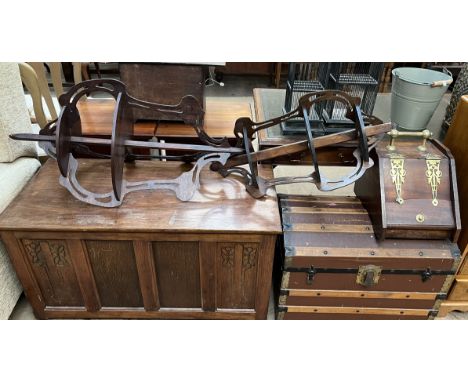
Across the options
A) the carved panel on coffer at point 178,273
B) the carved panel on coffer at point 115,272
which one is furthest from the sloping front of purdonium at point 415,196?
the carved panel on coffer at point 115,272

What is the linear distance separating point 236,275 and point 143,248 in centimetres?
40

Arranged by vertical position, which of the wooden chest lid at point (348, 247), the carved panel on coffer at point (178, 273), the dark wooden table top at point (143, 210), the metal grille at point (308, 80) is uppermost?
the metal grille at point (308, 80)

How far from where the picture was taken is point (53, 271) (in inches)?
59.0

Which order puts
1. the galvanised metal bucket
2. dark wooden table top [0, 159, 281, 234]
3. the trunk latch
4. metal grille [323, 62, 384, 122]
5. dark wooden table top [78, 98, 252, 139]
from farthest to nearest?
the galvanised metal bucket < dark wooden table top [78, 98, 252, 139] < metal grille [323, 62, 384, 122] < the trunk latch < dark wooden table top [0, 159, 281, 234]

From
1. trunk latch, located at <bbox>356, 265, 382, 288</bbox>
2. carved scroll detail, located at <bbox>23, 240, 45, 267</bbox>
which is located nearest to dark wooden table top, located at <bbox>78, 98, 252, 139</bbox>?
carved scroll detail, located at <bbox>23, 240, 45, 267</bbox>

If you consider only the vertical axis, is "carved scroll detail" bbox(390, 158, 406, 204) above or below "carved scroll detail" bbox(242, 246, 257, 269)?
above

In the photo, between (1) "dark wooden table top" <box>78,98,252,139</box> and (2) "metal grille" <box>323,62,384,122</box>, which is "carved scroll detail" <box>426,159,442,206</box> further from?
(1) "dark wooden table top" <box>78,98,252,139</box>

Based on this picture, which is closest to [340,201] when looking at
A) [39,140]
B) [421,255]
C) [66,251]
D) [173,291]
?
[421,255]

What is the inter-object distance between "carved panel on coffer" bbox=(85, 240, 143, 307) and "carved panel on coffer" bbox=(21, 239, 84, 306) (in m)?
0.10

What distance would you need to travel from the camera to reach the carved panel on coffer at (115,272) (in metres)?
1.44

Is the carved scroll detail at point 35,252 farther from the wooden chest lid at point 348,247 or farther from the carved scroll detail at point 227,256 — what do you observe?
the wooden chest lid at point 348,247

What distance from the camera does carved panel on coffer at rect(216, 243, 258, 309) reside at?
4.76 ft

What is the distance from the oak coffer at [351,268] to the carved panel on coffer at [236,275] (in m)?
0.13

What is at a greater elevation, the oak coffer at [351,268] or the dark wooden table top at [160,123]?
the dark wooden table top at [160,123]
